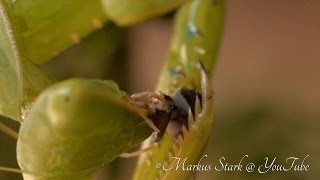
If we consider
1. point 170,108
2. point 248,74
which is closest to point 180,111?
point 170,108

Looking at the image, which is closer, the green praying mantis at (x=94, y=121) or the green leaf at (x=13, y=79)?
the green praying mantis at (x=94, y=121)

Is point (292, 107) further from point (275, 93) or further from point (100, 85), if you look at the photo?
point (100, 85)

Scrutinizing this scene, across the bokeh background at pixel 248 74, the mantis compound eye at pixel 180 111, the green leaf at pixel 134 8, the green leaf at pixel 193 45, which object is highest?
the green leaf at pixel 134 8

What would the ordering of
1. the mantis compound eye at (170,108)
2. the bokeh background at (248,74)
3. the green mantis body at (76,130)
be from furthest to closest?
the bokeh background at (248,74)
the mantis compound eye at (170,108)
the green mantis body at (76,130)

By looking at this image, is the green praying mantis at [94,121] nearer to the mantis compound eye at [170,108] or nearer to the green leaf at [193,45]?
the mantis compound eye at [170,108]

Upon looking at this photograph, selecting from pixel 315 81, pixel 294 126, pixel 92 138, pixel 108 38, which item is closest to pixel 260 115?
pixel 294 126

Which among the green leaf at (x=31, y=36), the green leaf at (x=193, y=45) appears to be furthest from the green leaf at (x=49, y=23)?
the green leaf at (x=193, y=45)

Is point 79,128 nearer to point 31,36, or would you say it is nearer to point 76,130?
point 76,130
